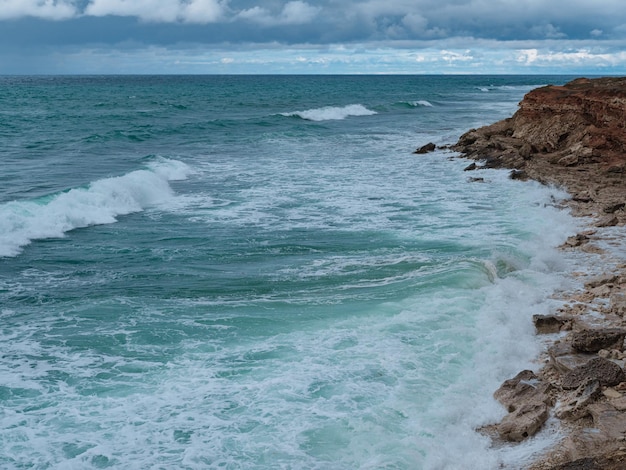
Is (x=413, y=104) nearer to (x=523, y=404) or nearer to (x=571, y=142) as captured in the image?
(x=571, y=142)

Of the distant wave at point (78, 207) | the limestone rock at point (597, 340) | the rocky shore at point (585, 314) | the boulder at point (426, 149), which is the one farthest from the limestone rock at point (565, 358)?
the boulder at point (426, 149)

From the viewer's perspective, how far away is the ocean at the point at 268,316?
26.2 feet

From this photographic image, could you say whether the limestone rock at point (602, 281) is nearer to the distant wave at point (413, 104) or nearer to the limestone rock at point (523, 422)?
the limestone rock at point (523, 422)

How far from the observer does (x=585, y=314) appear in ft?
36.4

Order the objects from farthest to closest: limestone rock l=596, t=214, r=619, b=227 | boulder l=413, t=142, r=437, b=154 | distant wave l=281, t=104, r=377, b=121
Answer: distant wave l=281, t=104, r=377, b=121
boulder l=413, t=142, r=437, b=154
limestone rock l=596, t=214, r=619, b=227

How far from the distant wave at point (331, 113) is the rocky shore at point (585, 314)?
95.3ft

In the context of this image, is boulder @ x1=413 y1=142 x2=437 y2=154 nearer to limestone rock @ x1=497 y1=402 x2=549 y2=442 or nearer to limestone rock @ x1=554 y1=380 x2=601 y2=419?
limestone rock @ x1=554 y1=380 x2=601 y2=419

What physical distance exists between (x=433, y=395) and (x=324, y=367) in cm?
160

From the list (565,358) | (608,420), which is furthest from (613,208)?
(608,420)

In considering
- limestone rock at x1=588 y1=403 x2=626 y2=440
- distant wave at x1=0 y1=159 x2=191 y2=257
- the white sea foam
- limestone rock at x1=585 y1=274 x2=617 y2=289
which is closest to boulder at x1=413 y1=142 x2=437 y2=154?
distant wave at x1=0 y1=159 x2=191 y2=257

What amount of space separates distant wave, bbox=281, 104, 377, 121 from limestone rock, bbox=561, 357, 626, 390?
152ft

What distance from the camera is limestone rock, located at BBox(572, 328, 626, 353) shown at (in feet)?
31.4

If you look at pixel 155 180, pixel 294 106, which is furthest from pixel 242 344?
pixel 294 106

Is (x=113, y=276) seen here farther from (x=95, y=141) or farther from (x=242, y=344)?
(x=95, y=141)
